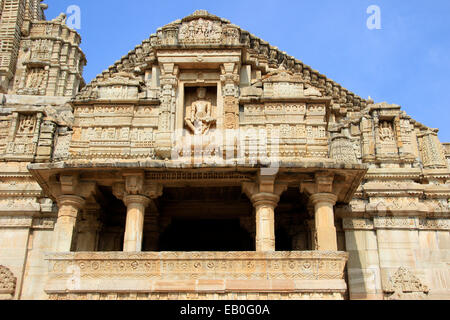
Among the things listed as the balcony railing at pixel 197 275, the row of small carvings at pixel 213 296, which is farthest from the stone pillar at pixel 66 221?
the row of small carvings at pixel 213 296

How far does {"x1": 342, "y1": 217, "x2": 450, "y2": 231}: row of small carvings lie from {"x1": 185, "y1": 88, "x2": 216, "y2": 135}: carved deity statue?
4976mm

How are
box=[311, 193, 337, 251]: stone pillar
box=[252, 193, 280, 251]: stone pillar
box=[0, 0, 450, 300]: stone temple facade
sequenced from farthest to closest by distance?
box=[311, 193, 337, 251]: stone pillar < box=[252, 193, 280, 251]: stone pillar < box=[0, 0, 450, 300]: stone temple facade

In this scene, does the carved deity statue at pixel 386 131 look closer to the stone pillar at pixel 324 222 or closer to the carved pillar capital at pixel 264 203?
the stone pillar at pixel 324 222

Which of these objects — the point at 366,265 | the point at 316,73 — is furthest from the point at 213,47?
the point at 366,265

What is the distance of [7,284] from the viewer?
1614 centimetres

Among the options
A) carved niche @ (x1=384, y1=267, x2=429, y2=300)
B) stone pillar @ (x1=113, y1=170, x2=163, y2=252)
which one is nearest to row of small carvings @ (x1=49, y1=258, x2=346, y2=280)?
stone pillar @ (x1=113, y1=170, x2=163, y2=252)

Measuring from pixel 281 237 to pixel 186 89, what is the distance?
5.56m

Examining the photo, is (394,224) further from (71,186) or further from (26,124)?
(26,124)

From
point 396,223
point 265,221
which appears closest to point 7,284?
point 265,221

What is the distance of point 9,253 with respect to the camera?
16.6m

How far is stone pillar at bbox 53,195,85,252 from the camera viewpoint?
45.1ft

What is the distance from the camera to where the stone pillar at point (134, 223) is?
1360 cm

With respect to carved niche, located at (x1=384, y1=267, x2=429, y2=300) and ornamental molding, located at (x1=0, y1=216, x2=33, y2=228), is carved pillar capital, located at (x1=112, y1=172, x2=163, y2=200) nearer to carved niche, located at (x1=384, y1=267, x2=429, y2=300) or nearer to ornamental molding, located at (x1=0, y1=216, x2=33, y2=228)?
ornamental molding, located at (x1=0, y1=216, x2=33, y2=228)
